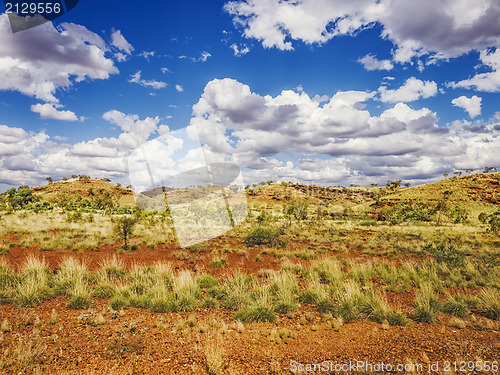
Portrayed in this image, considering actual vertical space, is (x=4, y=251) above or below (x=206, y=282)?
above

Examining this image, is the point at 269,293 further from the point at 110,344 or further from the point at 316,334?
the point at 110,344

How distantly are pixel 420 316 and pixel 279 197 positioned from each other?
9438 centimetres

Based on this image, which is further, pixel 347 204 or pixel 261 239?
pixel 347 204

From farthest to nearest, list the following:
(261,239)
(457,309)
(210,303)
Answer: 1. (261,239)
2. (210,303)
3. (457,309)

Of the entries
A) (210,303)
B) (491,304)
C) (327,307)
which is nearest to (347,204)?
(491,304)

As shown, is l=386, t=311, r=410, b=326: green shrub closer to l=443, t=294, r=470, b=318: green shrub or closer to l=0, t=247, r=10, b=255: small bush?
l=443, t=294, r=470, b=318: green shrub

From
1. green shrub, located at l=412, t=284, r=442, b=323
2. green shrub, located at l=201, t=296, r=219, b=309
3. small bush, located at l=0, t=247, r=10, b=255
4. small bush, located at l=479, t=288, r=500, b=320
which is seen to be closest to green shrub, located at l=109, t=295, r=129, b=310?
green shrub, located at l=201, t=296, r=219, b=309

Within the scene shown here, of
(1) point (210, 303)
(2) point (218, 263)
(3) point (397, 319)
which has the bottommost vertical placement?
(3) point (397, 319)

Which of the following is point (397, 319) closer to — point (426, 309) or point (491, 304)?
point (426, 309)

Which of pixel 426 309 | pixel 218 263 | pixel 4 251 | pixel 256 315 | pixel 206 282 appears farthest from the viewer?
pixel 4 251

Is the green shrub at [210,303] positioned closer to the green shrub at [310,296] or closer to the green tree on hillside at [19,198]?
the green shrub at [310,296]

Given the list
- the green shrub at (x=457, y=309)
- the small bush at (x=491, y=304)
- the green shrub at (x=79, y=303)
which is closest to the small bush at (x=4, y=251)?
the green shrub at (x=79, y=303)

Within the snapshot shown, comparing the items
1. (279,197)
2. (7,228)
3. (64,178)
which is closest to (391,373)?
(7,228)

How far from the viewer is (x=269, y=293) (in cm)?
908
